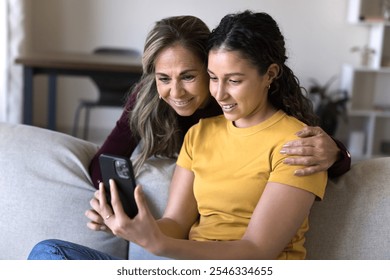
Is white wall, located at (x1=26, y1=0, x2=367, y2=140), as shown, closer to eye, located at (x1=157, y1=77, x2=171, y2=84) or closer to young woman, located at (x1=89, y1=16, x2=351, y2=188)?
young woman, located at (x1=89, y1=16, x2=351, y2=188)

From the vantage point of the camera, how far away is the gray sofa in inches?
57.7

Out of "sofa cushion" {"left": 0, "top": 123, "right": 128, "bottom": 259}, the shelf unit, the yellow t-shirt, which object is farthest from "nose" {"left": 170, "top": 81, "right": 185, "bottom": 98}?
the shelf unit

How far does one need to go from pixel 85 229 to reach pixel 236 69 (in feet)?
2.18

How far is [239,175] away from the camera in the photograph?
1322 mm

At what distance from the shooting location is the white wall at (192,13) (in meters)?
4.66

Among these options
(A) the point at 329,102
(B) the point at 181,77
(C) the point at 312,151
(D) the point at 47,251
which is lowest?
(A) the point at 329,102

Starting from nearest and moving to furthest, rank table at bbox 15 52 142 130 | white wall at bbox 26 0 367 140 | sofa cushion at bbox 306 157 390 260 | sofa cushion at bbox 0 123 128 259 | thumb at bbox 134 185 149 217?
1. thumb at bbox 134 185 149 217
2. sofa cushion at bbox 306 157 390 260
3. sofa cushion at bbox 0 123 128 259
4. table at bbox 15 52 142 130
5. white wall at bbox 26 0 367 140

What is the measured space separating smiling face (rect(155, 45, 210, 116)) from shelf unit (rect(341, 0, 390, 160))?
125 inches

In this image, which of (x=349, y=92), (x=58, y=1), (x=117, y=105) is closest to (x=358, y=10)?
(x=349, y=92)

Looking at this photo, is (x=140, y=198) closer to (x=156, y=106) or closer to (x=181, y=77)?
(x=181, y=77)

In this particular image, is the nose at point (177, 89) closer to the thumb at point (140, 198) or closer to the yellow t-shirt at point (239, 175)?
the yellow t-shirt at point (239, 175)

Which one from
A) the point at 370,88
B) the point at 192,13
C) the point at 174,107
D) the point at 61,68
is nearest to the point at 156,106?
the point at 174,107

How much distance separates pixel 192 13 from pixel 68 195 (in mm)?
3257

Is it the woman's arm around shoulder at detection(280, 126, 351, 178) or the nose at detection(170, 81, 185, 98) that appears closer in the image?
the woman's arm around shoulder at detection(280, 126, 351, 178)
